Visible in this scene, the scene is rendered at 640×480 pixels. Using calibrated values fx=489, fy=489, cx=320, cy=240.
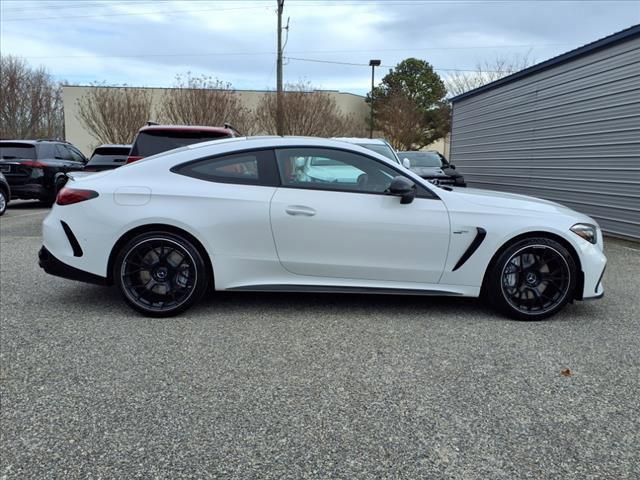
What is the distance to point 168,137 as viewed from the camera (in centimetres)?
661

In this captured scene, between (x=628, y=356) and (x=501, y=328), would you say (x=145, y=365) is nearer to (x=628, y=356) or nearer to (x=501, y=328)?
(x=501, y=328)

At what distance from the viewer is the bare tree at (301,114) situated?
71.2ft

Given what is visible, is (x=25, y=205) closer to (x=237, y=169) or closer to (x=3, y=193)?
(x=3, y=193)

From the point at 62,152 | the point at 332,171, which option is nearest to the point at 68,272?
the point at 332,171

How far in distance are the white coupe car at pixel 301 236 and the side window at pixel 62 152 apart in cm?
969

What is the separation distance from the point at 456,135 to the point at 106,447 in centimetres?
1647

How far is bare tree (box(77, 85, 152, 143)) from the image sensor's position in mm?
21641

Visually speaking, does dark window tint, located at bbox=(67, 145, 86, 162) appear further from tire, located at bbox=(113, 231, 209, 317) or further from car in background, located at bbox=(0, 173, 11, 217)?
tire, located at bbox=(113, 231, 209, 317)

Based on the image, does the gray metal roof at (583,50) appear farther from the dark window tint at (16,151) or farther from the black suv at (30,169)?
the dark window tint at (16,151)

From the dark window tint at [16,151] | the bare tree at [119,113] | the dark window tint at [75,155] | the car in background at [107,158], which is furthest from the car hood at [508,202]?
the bare tree at [119,113]

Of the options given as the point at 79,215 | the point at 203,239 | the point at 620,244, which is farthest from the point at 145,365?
the point at 620,244

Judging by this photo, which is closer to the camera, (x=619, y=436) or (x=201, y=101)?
(x=619, y=436)

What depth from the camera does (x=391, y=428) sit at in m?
2.44

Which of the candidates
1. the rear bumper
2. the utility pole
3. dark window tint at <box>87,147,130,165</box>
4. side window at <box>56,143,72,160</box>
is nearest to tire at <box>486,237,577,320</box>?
the rear bumper
